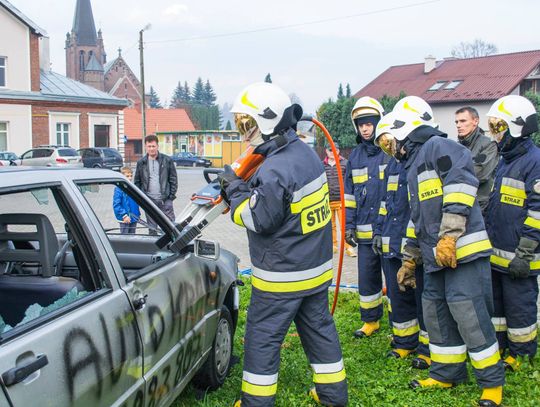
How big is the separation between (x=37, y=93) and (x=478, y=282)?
36.4 metres

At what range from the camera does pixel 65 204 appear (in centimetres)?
269

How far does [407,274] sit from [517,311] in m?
0.92

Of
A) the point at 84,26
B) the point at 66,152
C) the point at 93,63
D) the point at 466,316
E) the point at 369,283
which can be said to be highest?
the point at 84,26

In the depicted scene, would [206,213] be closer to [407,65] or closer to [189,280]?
[189,280]

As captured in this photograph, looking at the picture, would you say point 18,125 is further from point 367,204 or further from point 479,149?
point 479,149

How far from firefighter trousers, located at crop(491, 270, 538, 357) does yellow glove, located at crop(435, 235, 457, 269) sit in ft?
3.50

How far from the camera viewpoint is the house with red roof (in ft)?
132

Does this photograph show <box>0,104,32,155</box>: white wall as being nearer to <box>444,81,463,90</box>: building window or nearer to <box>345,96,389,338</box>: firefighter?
<box>444,81,463,90</box>: building window

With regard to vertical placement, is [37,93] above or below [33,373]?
above

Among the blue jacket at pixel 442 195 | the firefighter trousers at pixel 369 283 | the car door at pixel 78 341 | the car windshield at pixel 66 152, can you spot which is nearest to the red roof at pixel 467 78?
the car windshield at pixel 66 152

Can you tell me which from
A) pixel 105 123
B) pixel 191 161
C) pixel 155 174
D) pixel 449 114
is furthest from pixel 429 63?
pixel 155 174

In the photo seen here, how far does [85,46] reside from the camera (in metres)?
89.1


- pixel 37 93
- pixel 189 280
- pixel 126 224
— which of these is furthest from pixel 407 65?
pixel 189 280

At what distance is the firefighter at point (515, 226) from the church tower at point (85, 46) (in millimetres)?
88489
